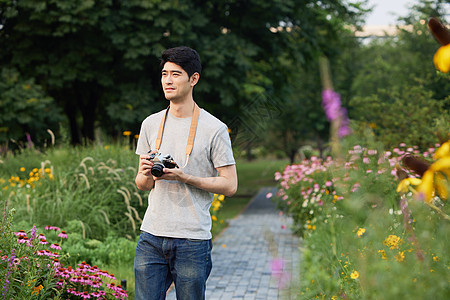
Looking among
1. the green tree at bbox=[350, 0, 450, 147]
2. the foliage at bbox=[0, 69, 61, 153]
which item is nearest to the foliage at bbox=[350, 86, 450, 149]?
the green tree at bbox=[350, 0, 450, 147]

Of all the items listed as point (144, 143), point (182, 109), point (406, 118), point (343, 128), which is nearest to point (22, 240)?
point (144, 143)

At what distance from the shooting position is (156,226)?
277 cm

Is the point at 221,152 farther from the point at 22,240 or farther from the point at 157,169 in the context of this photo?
the point at 22,240

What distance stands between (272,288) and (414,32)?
1856 cm

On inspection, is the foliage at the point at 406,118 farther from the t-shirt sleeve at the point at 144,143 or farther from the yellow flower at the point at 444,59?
the yellow flower at the point at 444,59

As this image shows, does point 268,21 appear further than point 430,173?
Yes

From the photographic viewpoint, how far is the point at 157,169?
2.60m

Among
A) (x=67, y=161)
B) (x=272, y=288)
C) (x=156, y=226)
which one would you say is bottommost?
(x=272, y=288)

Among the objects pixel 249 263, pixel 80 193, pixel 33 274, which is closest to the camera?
pixel 33 274

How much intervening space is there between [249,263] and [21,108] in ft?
28.1

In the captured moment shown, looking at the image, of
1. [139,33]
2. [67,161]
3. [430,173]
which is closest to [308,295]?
[430,173]

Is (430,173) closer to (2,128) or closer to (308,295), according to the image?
(308,295)

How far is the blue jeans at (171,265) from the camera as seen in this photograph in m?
2.73

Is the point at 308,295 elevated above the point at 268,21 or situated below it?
below
